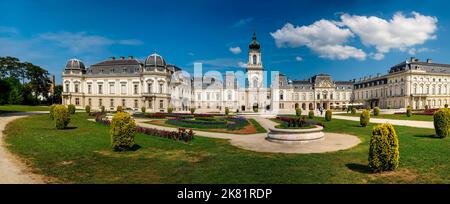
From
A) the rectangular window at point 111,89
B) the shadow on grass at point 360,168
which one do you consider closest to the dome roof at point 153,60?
the rectangular window at point 111,89

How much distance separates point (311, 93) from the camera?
8506cm

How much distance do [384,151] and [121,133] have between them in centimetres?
997

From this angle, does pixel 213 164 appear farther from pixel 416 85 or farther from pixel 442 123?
pixel 416 85

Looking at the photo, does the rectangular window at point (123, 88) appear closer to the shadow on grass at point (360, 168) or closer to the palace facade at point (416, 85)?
the shadow on grass at point (360, 168)

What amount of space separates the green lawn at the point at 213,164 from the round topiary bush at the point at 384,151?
0.29 meters

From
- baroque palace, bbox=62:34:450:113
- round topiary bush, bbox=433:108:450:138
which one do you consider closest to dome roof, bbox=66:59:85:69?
baroque palace, bbox=62:34:450:113

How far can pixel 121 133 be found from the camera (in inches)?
453

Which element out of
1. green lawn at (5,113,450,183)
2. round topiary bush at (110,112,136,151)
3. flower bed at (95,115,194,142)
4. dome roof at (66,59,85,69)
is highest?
dome roof at (66,59,85,69)

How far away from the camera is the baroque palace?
57.7m

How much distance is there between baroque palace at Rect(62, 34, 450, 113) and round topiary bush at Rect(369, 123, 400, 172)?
160 feet

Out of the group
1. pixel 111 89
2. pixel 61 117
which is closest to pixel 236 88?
pixel 111 89

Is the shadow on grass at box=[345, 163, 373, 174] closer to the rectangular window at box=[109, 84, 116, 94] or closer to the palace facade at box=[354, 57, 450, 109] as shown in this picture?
the rectangular window at box=[109, 84, 116, 94]

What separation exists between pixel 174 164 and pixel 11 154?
6.64m
